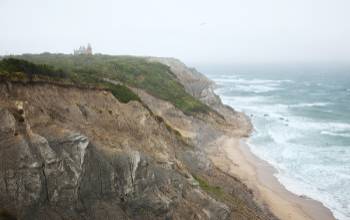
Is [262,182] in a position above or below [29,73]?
below

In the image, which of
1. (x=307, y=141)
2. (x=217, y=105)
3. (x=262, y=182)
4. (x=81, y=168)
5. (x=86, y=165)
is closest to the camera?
(x=81, y=168)

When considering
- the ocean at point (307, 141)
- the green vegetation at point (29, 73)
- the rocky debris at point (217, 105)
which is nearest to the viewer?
the green vegetation at point (29, 73)

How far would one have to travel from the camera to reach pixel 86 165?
16.3 meters

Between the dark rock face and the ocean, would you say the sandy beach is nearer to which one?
the ocean

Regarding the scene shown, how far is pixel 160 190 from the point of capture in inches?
730

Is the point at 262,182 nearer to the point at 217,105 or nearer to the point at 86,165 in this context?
the point at 86,165

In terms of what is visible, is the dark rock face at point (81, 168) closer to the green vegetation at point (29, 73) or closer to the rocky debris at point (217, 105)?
the green vegetation at point (29, 73)

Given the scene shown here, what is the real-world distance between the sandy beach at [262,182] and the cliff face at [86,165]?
5922 mm

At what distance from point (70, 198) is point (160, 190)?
4754 mm

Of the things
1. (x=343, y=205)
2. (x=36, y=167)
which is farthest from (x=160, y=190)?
(x=343, y=205)

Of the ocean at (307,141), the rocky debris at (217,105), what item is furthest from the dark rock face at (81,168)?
the rocky debris at (217,105)

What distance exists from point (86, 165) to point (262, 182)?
21.1m

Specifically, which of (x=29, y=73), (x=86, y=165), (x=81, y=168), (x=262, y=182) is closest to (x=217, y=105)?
(x=262, y=182)

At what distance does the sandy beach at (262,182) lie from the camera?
2720 cm
